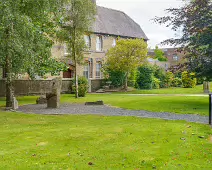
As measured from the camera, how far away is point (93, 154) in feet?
24.6

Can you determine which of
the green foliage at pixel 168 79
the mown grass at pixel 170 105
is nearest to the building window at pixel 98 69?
the green foliage at pixel 168 79

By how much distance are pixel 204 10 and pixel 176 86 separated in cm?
2730

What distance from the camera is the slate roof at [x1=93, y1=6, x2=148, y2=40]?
1601 inches

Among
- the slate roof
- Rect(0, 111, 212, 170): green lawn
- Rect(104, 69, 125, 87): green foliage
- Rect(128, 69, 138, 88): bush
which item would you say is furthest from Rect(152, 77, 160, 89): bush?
Rect(0, 111, 212, 170): green lawn

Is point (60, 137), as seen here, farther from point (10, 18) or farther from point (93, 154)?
point (10, 18)

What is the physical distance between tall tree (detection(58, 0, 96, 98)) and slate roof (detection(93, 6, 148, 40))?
11.5 m

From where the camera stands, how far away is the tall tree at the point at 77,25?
2594 cm

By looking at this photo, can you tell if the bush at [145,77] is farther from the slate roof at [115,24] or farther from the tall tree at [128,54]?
the slate roof at [115,24]

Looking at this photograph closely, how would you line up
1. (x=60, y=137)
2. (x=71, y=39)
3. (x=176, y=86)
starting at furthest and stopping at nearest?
(x=176, y=86), (x=71, y=39), (x=60, y=137)

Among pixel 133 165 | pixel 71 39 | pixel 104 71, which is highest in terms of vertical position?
pixel 71 39

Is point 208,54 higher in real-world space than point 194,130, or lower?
higher

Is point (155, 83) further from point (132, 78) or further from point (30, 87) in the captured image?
point (30, 87)

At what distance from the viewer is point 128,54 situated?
110ft

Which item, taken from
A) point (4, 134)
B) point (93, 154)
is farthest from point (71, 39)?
point (93, 154)
